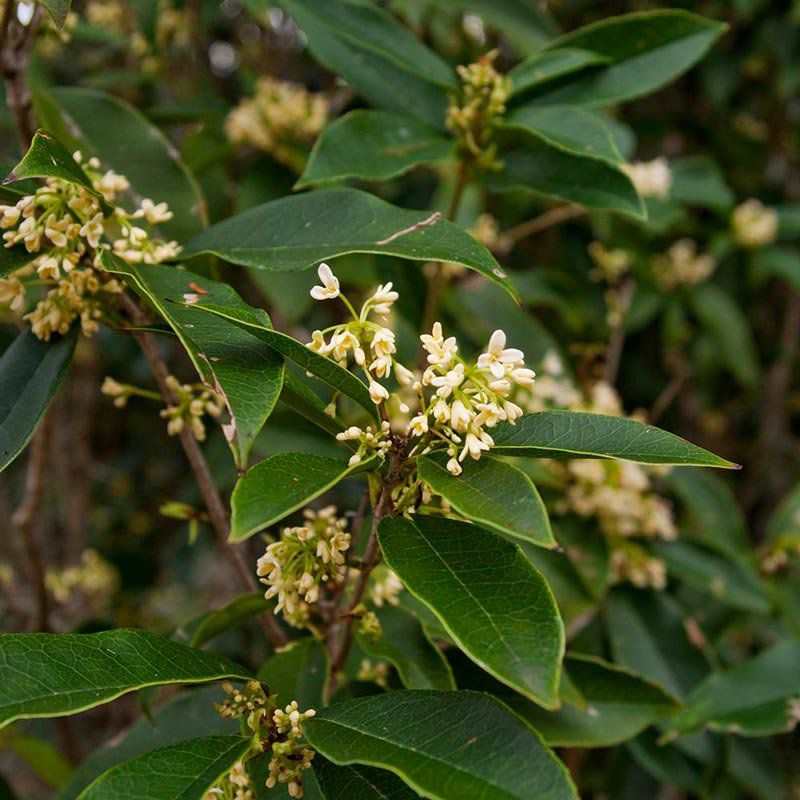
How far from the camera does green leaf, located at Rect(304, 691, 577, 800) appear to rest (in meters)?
0.75

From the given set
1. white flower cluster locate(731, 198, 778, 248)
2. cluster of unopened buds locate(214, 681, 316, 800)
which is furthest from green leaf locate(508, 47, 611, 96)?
white flower cluster locate(731, 198, 778, 248)

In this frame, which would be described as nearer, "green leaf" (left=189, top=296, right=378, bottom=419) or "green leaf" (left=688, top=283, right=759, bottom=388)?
"green leaf" (left=189, top=296, right=378, bottom=419)

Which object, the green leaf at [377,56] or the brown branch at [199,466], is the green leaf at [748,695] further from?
the green leaf at [377,56]

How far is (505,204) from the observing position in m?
2.62

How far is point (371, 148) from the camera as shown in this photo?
134 cm

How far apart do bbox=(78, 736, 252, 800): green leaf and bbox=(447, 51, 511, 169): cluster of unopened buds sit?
958 millimetres

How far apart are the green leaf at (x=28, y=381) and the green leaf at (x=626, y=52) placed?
2.83 feet

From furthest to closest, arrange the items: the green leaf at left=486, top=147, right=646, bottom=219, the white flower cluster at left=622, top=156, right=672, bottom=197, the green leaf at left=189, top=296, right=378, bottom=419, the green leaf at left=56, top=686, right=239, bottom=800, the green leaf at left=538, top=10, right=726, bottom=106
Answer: the white flower cluster at left=622, top=156, right=672, bottom=197 < the green leaf at left=538, top=10, right=726, bottom=106 < the green leaf at left=486, top=147, right=646, bottom=219 < the green leaf at left=56, top=686, right=239, bottom=800 < the green leaf at left=189, top=296, right=378, bottom=419

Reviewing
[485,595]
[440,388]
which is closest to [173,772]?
[485,595]

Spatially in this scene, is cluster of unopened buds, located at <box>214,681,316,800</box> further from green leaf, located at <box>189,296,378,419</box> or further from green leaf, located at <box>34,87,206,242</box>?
green leaf, located at <box>34,87,206,242</box>

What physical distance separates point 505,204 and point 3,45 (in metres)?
1.62

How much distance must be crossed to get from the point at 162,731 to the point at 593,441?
2.50ft

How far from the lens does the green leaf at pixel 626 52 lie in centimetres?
144

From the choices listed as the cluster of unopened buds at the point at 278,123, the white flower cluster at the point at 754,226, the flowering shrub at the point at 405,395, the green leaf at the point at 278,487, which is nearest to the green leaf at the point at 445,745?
the flowering shrub at the point at 405,395
